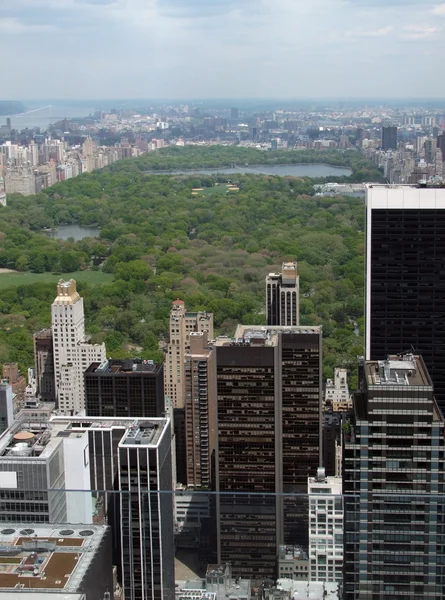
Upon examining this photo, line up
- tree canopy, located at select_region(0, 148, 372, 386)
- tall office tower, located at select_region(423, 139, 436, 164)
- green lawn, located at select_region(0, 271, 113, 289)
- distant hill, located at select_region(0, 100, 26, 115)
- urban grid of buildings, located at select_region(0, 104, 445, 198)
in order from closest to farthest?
tree canopy, located at select_region(0, 148, 372, 386) → tall office tower, located at select_region(423, 139, 436, 164) → urban grid of buildings, located at select_region(0, 104, 445, 198) → green lawn, located at select_region(0, 271, 113, 289) → distant hill, located at select_region(0, 100, 26, 115)

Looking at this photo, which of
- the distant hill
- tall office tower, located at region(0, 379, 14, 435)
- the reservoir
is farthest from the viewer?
the reservoir

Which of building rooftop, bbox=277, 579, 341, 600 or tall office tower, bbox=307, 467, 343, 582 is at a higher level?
tall office tower, bbox=307, 467, 343, 582

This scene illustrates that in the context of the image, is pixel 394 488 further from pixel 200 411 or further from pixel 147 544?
pixel 200 411

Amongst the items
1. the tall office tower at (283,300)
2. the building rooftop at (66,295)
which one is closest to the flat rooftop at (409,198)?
the tall office tower at (283,300)

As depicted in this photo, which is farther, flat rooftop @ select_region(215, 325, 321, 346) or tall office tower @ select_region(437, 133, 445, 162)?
tall office tower @ select_region(437, 133, 445, 162)

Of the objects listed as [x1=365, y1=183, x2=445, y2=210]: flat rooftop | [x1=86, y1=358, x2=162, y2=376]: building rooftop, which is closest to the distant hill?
[x1=365, y1=183, x2=445, y2=210]: flat rooftop

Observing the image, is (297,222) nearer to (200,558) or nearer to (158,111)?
(158,111)

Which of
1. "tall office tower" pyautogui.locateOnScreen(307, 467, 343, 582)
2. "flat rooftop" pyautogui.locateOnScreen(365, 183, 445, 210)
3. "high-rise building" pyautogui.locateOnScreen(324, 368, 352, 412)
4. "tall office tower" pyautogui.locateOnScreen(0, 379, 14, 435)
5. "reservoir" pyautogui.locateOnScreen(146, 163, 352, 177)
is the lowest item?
"high-rise building" pyautogui.locateOnScreen(324, 368, 352, 412)

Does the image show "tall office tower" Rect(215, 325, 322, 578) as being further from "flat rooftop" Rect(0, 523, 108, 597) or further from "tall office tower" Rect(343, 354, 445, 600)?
"flat rooftop" Rect(0, 523, 108, 597)
